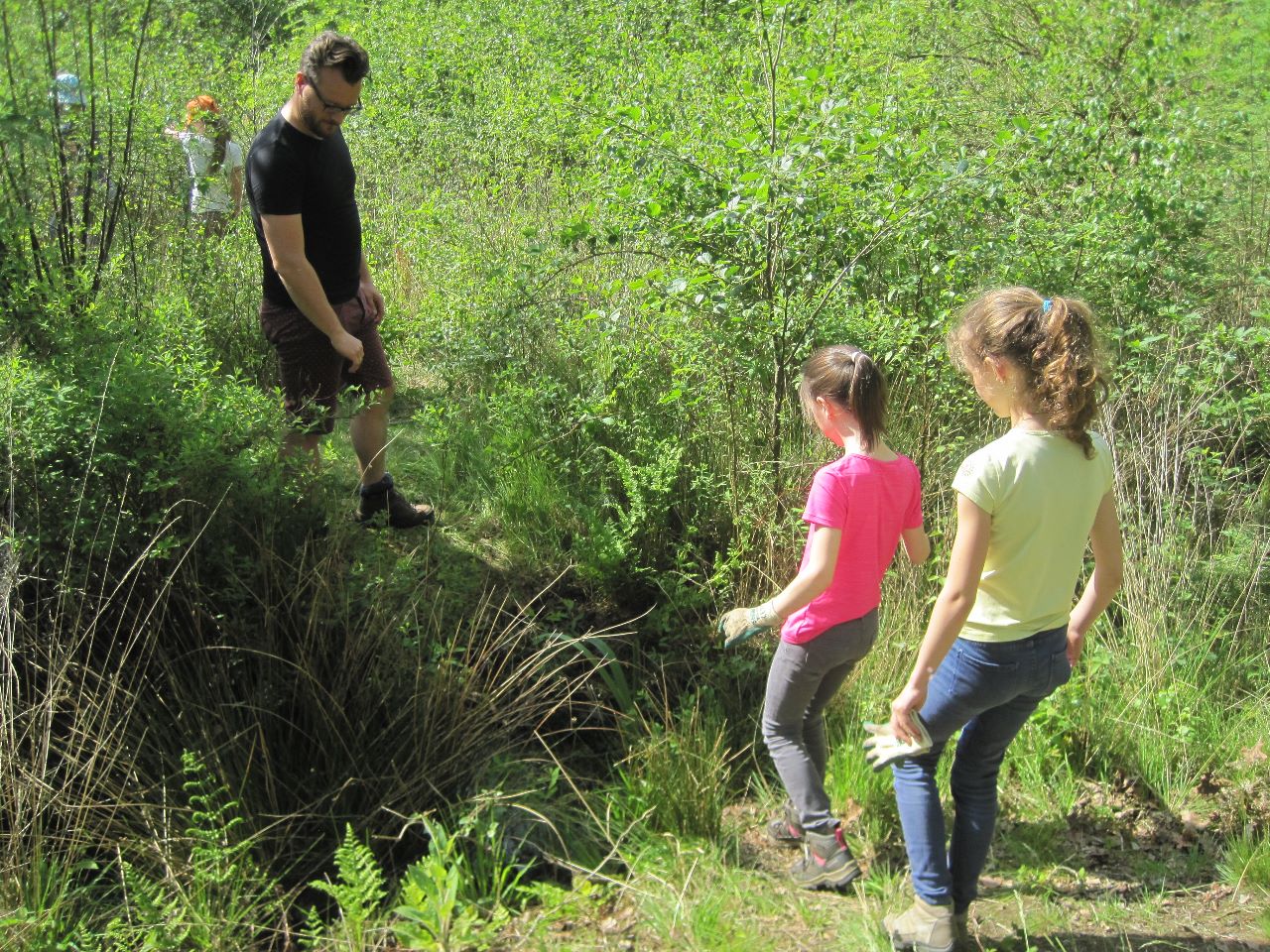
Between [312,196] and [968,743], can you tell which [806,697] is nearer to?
[968,743]

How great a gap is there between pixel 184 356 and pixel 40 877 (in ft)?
5.79

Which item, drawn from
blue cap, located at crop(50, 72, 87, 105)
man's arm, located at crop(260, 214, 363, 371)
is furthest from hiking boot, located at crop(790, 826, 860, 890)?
blue cap, located at crop(50, 72, 87, 105)

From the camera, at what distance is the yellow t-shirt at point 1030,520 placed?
7.78 ft

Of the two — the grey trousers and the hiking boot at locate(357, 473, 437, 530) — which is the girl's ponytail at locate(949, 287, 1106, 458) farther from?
the hiking boot at locate(357, 473, 437, 530)

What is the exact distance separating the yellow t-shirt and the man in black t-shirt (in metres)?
2.26

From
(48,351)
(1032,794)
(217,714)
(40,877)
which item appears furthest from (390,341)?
(1032,794)

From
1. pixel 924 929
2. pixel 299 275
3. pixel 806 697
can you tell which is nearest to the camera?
pixel 924 929

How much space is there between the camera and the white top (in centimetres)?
577

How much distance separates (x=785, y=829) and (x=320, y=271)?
105 inches

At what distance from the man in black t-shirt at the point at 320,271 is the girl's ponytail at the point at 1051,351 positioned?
2243mm

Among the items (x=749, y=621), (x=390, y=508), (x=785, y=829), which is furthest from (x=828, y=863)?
(x=390, y=508)

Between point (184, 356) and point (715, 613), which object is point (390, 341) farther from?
point (715, 613)

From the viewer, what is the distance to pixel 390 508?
14.6 feet

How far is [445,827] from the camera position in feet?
10.8
